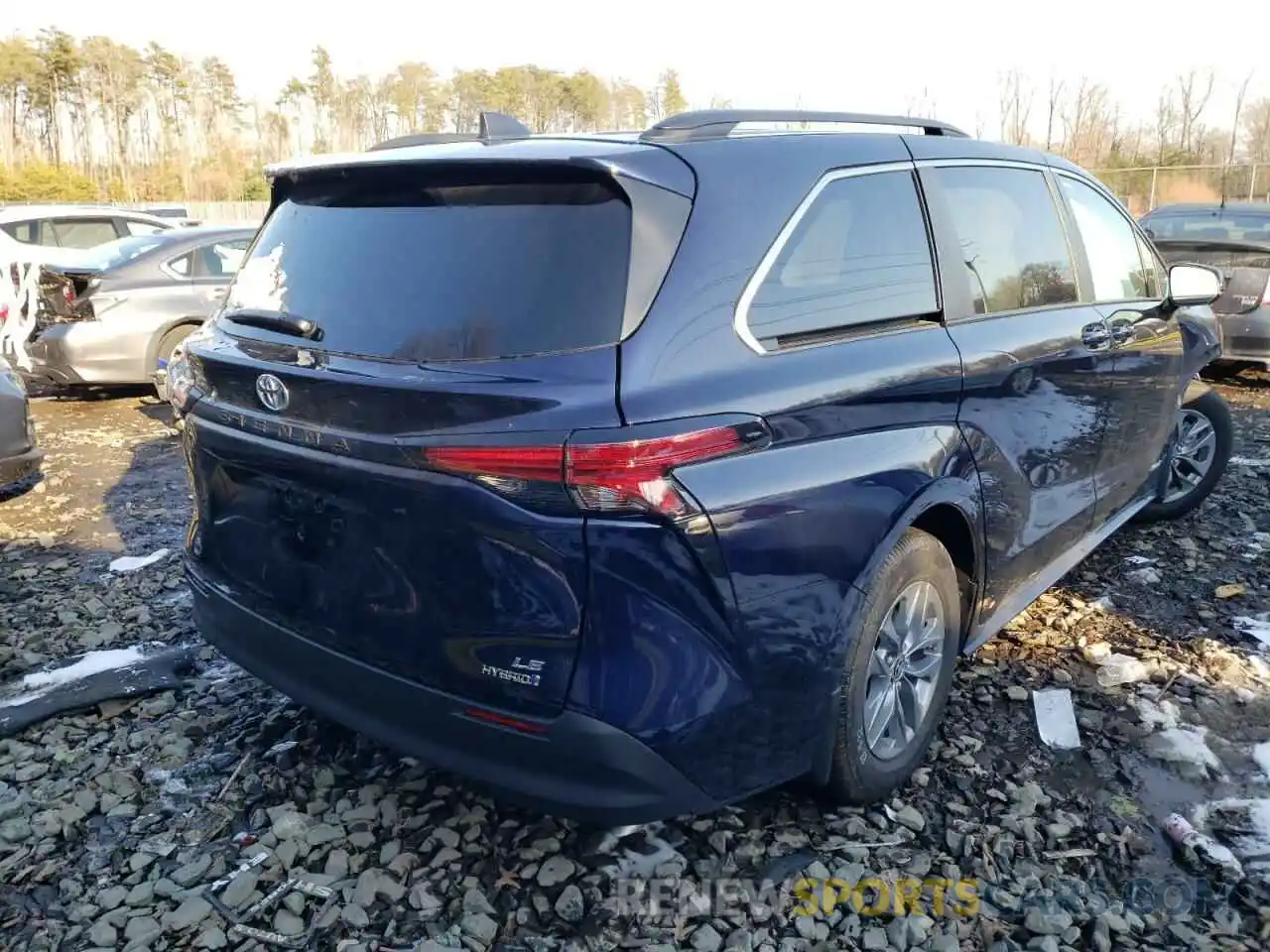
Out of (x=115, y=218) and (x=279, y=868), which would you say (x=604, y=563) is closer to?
(x=279, y=868)

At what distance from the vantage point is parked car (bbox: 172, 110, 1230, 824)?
2.05 m

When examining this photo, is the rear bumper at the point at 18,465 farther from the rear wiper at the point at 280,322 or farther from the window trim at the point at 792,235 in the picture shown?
the window trim at the point at 792,235

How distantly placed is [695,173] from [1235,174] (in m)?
31.2

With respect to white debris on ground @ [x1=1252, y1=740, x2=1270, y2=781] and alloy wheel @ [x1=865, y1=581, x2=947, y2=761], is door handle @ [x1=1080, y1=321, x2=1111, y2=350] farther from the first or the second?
white debris on ground @ [x1=1252, y1=740, x2=1270, y2=781]

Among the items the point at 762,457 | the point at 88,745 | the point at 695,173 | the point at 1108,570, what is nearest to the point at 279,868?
the point at 88,745

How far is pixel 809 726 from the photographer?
7.93 feet

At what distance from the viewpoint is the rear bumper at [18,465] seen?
17.8 feet

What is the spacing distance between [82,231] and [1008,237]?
12235 millimetres

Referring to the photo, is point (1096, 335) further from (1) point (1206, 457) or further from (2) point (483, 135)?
(2) point (483, 135)

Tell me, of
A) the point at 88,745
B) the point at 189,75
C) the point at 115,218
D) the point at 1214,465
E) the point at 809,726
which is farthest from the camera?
the point at 189,75

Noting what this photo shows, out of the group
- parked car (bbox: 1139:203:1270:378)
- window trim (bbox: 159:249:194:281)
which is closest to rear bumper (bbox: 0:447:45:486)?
window trim (bbox: 159:249:194:281)

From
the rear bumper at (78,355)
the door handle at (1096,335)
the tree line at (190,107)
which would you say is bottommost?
the rear bumper at (78,355)

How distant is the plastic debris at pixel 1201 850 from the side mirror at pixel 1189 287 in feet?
8.55

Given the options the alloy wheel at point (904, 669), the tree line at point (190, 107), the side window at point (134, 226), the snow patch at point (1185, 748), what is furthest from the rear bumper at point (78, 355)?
the tree line at point (190, 107)
